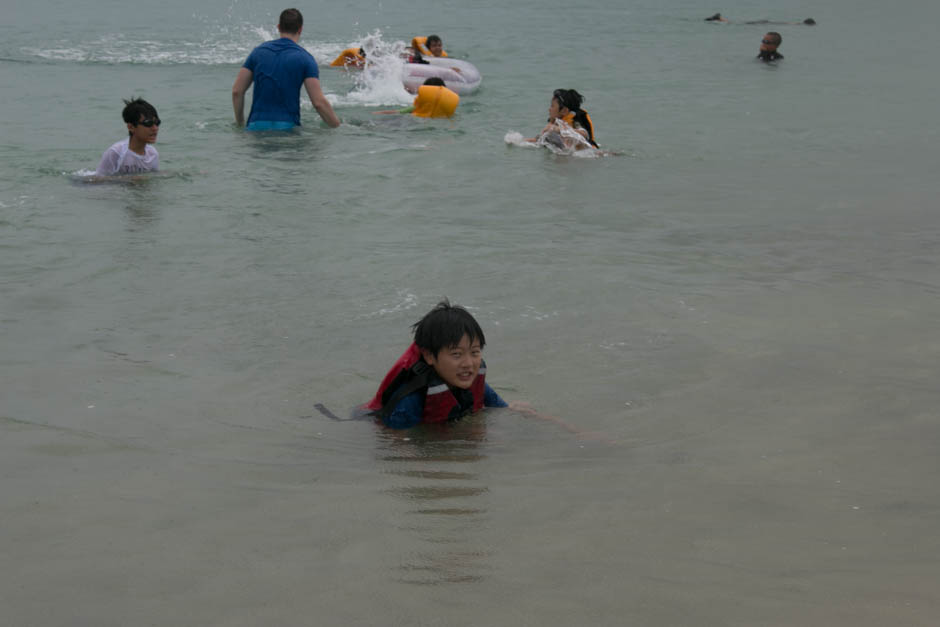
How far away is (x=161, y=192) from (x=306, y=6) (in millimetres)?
27261

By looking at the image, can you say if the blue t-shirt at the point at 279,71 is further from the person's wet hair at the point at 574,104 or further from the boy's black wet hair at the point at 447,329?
the boy's black wet hair at the point at 447,329

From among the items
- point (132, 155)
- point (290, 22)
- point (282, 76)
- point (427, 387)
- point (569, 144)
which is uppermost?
point (290, 22)

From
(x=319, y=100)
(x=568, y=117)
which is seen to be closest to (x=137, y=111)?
(x=319, y=100)

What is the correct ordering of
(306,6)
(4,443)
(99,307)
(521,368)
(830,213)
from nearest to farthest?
(4,443), (521,368), (99,307), (830,213), (306,6)

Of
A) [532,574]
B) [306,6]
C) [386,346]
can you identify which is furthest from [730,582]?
[306,6]

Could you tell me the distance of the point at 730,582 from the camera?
10.1 ft

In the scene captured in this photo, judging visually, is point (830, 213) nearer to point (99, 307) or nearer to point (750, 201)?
point (750, 201)

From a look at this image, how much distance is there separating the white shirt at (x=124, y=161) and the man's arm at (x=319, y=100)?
7.43 ft

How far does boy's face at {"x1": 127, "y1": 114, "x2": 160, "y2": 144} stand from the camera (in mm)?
8930

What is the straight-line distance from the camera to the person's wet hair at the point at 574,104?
11.7 meters

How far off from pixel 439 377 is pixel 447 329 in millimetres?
321

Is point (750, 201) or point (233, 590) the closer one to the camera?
point (233, 590)

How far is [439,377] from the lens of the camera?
15.0 ft

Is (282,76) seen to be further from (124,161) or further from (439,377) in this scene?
(439,377)
